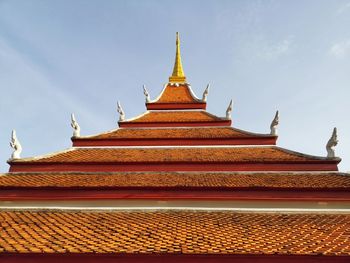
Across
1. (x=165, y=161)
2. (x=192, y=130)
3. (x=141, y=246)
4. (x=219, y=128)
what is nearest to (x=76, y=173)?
(x=165, y=161)

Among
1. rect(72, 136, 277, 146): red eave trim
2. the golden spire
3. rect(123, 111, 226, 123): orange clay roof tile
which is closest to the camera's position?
rect(72, 136, 277, 146): red eave trim

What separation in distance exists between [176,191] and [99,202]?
182 centimetres

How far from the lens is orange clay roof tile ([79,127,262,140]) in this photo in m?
10.9

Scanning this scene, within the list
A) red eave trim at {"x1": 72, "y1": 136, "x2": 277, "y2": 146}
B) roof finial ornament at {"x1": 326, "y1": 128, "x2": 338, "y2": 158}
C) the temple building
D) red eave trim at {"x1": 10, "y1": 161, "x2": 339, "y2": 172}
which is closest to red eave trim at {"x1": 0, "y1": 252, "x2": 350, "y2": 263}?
the temple building

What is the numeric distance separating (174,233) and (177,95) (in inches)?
421

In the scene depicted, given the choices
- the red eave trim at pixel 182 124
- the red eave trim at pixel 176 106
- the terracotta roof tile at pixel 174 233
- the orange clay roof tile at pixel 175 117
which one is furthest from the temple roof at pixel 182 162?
the red eave trim at pixel 176 106

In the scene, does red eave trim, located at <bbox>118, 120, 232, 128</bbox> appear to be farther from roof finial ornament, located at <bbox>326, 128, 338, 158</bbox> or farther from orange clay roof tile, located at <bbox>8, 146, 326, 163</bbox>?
roof finial ornament, located at <bbox>326, 128, 338, 158</bbox>

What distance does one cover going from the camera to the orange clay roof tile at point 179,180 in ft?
25.9

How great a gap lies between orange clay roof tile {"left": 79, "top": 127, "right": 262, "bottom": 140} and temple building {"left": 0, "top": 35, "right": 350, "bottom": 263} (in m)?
0.07

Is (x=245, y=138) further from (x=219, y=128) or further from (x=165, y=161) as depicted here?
(x=165, y=161)

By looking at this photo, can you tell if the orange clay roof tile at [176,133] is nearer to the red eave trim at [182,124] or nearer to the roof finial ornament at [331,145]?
the red eave trim at [182,124]

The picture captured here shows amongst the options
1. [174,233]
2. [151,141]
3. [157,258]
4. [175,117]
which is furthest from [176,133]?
[157,258]

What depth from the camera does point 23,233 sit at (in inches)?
246

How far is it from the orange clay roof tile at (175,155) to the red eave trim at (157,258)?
3.74 meters
